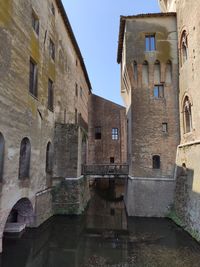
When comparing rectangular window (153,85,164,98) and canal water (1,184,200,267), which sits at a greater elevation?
rectangular window (153,85,164,98)

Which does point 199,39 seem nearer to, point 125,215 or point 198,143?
point 198,143

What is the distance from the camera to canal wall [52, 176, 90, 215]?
13.3 metres

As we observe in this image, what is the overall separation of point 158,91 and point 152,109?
4.07 feet

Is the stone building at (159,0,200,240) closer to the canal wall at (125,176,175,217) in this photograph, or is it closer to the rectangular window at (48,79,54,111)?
the canal wall at (125,176,175,217)

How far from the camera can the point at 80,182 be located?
14.3 meters

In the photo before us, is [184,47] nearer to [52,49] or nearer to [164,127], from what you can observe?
[164,127]

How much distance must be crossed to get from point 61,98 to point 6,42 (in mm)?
7511

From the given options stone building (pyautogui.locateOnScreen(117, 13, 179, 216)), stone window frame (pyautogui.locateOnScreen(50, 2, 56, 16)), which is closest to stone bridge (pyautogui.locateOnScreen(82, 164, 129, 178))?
stone building (pyautogui.locateOnScreen(117, 13, 179, 216))

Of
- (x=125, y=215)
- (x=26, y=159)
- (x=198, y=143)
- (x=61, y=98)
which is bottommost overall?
(x=125, y=215)

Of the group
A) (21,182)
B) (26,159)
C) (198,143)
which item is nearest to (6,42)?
(26,159)

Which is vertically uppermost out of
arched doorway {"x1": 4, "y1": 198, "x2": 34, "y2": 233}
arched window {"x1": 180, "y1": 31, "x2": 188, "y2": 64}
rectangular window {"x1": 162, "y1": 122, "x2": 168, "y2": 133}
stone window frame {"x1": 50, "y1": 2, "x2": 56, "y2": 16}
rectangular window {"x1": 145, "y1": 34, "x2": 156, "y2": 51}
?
stone window frame {"x1": 50, "y1": 2, "x2": 56, "y2": 16}

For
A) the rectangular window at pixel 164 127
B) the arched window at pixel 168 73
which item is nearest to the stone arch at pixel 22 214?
the rectangular window at pixel 164 127

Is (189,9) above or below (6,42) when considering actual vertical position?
above

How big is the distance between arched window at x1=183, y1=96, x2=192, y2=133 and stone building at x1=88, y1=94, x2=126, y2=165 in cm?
1276
